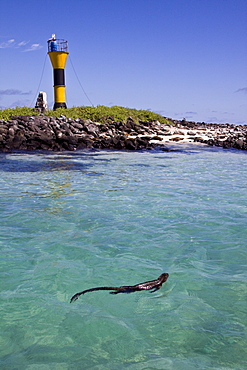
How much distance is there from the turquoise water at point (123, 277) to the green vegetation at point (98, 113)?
21209 millimetres

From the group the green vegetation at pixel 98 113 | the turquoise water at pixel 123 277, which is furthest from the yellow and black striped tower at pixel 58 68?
the turquoise water at pixel 123 277

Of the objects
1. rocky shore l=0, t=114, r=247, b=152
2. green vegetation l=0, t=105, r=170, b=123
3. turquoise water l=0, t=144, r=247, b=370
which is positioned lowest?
turquoise water l=0, t=144, r=247, b=370

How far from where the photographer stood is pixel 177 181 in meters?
11.1

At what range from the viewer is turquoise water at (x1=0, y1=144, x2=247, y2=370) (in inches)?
116

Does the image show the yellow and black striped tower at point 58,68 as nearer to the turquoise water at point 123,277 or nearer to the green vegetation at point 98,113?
the green vegetation at point 98,113

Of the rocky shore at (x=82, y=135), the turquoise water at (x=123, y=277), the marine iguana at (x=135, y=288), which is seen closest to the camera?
the turquoise water at (x=123, y=277)

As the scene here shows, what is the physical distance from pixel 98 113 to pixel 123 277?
27.6 metres

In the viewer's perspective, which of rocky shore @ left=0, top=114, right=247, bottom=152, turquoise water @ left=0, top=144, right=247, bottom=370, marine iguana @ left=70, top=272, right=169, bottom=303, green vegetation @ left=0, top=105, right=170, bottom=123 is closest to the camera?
turquoise water @ left=0, top=144, right=247, bottom=370

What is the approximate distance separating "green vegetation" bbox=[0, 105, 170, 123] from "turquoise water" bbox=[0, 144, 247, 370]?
21209 mm

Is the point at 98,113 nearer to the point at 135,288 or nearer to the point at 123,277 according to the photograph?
the point at 123,277

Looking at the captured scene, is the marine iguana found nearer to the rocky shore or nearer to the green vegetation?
the rocky shore

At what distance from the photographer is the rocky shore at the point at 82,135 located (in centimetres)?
2109

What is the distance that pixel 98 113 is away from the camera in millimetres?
30812

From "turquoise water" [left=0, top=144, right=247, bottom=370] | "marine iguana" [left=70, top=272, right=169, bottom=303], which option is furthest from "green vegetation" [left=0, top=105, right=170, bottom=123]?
"marine iguana" [left=70, top=272, right=169, bottom=303]
